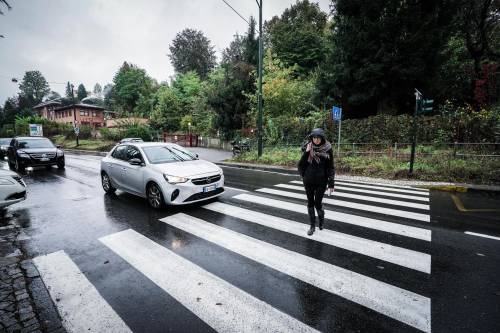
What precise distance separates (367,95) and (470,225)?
45.2ft

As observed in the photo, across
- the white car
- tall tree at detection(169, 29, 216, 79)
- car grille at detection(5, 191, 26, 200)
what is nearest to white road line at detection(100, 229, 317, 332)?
the white car

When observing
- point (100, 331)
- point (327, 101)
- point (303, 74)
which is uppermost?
point (303, 74)

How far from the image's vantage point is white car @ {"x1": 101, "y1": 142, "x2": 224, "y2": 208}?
6.27 meters

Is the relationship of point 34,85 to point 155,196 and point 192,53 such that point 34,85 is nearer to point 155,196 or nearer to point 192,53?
point 192,53

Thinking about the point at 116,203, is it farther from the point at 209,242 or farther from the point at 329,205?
the point at 329,205

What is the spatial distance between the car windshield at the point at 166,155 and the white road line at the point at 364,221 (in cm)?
222

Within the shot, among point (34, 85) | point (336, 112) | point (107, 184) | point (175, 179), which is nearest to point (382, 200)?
point (175, 179)

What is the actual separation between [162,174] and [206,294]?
3749 millimetres

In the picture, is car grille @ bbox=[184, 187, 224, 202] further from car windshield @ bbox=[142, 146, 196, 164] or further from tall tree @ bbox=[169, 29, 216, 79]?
tall tree @ bbox=[169, 29, 216, 79]

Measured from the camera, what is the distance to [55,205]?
7316 millimetres

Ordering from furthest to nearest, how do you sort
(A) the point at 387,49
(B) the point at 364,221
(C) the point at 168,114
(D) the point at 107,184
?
(C) the point at 168,114, (A) the point at 387,49, (D) the point at 107,184, (B) the point at 364,221

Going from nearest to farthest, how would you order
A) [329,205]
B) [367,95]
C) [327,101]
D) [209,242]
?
1. [209,242]
2. [329,205]
3. [367,95]
4. [327,101]

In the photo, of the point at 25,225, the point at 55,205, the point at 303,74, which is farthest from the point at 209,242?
the point at 303,74

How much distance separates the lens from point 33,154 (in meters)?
13.3
